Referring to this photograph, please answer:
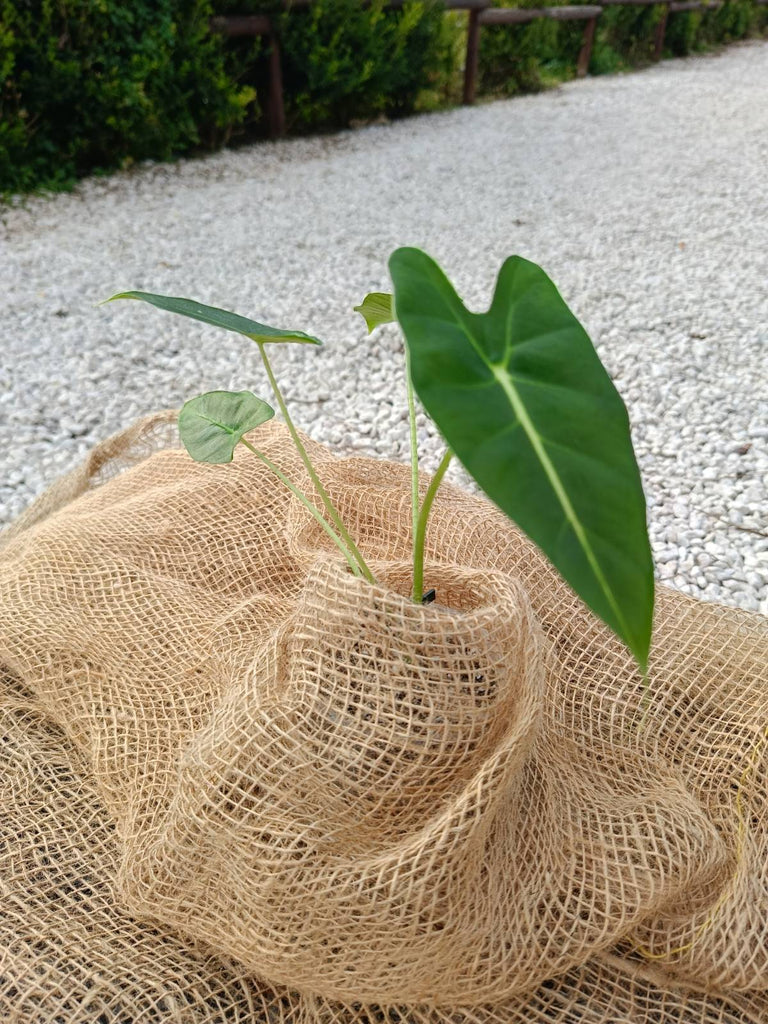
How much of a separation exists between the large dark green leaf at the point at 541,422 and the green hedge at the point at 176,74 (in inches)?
171

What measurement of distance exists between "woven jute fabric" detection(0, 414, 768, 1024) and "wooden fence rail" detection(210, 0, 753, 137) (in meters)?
4.93

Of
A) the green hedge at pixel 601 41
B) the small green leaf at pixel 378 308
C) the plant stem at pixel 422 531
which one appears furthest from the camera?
the green hedge at pixel 601 41

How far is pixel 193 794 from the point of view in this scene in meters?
0.95

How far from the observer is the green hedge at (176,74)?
4387mm

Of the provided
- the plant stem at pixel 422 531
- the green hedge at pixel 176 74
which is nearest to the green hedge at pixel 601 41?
the green hedge at pixel 176 74

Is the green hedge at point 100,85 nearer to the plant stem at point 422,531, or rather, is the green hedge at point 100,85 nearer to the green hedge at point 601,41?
the green hedge at point 601,41

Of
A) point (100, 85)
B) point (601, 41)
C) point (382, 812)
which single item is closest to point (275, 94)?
point (100, 85)

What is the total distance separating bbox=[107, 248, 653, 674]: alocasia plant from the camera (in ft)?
1.85

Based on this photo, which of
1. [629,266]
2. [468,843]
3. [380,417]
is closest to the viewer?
[468,843]

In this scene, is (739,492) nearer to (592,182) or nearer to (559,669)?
(559,669)

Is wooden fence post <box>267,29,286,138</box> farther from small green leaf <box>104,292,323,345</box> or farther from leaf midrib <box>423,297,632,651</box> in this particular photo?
leaf midrib <box>423,297,632,651</box>

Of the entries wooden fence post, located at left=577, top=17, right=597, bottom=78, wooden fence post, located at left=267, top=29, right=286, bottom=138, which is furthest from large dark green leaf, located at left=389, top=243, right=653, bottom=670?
wooden fence post, located at left=577, top=17, right=597, bottom=78

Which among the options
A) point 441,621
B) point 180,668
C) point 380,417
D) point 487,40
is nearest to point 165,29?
point 380,417

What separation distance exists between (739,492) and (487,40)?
6.81 m
